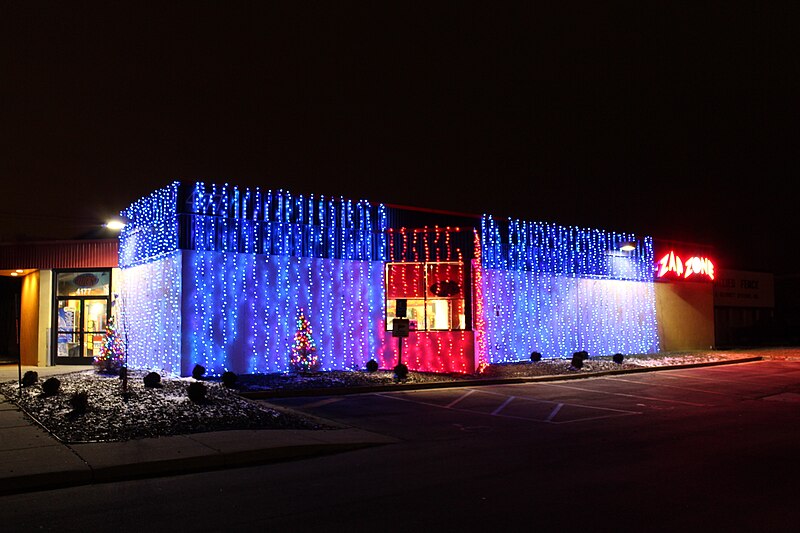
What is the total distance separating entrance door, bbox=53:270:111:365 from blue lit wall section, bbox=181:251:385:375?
21.2ft

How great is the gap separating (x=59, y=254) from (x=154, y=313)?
5.78 metres

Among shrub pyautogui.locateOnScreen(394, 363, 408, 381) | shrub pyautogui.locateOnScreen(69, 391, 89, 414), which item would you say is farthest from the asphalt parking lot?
shrub pyautogui.locateOnScreen(69, 391, 89, 414)

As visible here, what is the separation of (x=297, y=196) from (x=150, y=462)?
43.5 ft

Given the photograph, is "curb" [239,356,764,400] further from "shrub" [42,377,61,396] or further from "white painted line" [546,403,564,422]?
"white painted line" [546,403,564,422]

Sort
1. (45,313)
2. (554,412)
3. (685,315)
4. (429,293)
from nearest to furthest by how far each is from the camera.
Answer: (554,412), (429,293), (45,313), (685,315)

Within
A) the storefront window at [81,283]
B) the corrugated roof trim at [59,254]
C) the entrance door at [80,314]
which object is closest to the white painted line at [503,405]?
the entrance door at [80,314]

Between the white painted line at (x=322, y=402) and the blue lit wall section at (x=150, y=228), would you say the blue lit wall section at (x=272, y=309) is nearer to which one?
the blue lit wall section at (x=150, y=228)

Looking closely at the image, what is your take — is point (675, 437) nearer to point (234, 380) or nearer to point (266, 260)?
point (234, 380)

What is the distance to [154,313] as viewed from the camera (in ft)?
68.3

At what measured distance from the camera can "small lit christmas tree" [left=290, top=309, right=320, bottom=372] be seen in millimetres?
20094

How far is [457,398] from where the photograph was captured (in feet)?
55.6

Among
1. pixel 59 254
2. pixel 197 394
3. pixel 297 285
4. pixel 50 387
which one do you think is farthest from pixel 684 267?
pixel 50 387

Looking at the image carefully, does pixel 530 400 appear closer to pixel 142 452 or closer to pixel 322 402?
pixel 322 402

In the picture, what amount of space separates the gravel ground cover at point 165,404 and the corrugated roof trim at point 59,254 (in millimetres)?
5980
